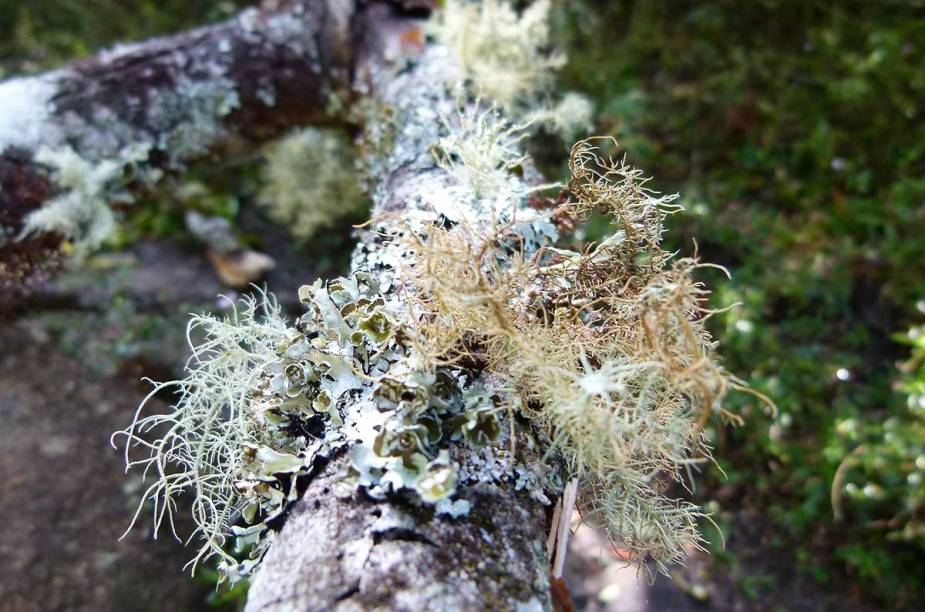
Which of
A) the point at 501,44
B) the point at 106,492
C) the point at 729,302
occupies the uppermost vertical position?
the point at 501,44

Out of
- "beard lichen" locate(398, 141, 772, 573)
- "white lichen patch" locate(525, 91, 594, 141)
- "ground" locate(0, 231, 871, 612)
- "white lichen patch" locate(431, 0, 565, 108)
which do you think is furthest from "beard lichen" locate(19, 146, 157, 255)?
"beard lichen" locate(398, 141, 772, 573)

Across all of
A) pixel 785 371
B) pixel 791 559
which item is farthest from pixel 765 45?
pixel 791 559

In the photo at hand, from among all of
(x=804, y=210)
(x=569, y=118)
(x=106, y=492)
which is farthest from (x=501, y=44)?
(x=106, y=492)

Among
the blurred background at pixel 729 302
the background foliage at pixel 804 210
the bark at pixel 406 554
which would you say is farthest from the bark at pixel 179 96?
the bark at pixel 406 554

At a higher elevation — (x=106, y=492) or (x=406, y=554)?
(x=406, y=554)

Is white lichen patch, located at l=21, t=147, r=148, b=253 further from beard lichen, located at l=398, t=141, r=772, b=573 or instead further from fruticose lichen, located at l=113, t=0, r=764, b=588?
beard lichen, located at l=398, t=141, r=772, b=573

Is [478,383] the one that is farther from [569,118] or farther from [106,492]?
[106,492]
